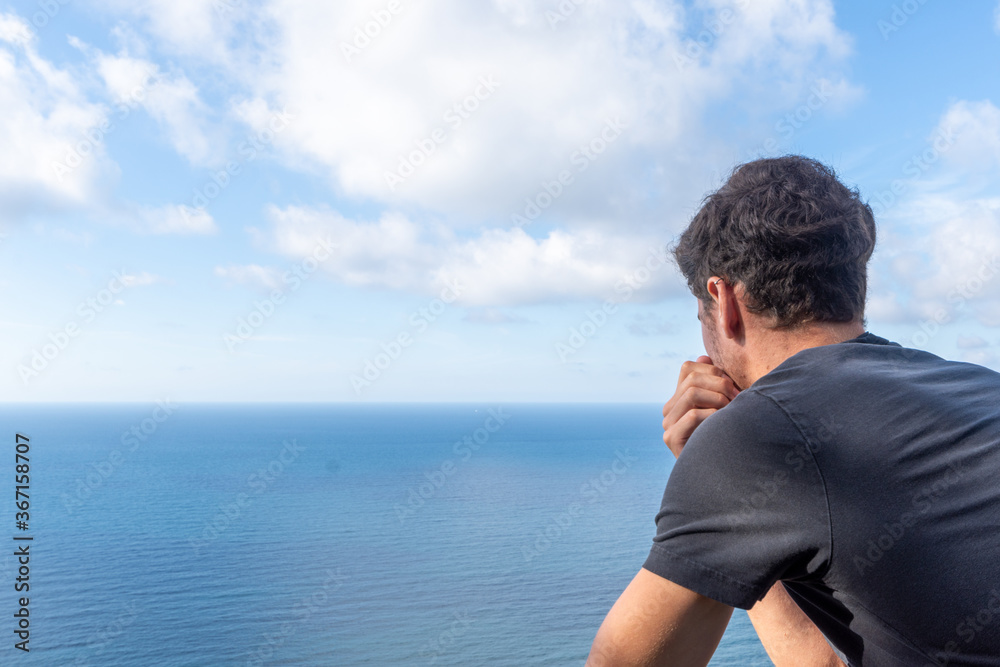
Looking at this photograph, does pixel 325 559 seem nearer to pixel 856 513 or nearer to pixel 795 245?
pixel 795 245

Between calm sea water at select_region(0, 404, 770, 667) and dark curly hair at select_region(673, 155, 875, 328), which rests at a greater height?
calm sea water at select_region(0, 404, 770, 667)

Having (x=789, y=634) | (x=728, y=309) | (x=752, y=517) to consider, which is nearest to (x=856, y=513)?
(x=752, y=517)

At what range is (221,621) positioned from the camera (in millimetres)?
52188

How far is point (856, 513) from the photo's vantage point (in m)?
1.27

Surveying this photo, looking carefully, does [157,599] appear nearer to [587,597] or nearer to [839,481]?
[587,597]

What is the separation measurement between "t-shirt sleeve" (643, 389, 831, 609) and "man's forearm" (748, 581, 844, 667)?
75 centimetres

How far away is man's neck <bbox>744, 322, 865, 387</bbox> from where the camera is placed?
1737 mm

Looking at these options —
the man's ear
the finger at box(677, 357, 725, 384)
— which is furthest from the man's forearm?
the man's ear

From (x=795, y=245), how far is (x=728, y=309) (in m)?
0.25

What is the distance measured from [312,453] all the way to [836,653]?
14177 cm

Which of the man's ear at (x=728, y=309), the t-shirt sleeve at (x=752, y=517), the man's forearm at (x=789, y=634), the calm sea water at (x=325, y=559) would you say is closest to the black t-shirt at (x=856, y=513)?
the t-shirt sleeve at (x=752, y=517)

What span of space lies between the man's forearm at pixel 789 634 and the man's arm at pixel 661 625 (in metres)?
0.63

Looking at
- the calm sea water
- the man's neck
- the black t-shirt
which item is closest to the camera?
the black t-shirt

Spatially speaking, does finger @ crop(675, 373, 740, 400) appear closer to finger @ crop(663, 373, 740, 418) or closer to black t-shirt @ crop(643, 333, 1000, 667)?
finger @ crop(663, 373, 740, 418)
